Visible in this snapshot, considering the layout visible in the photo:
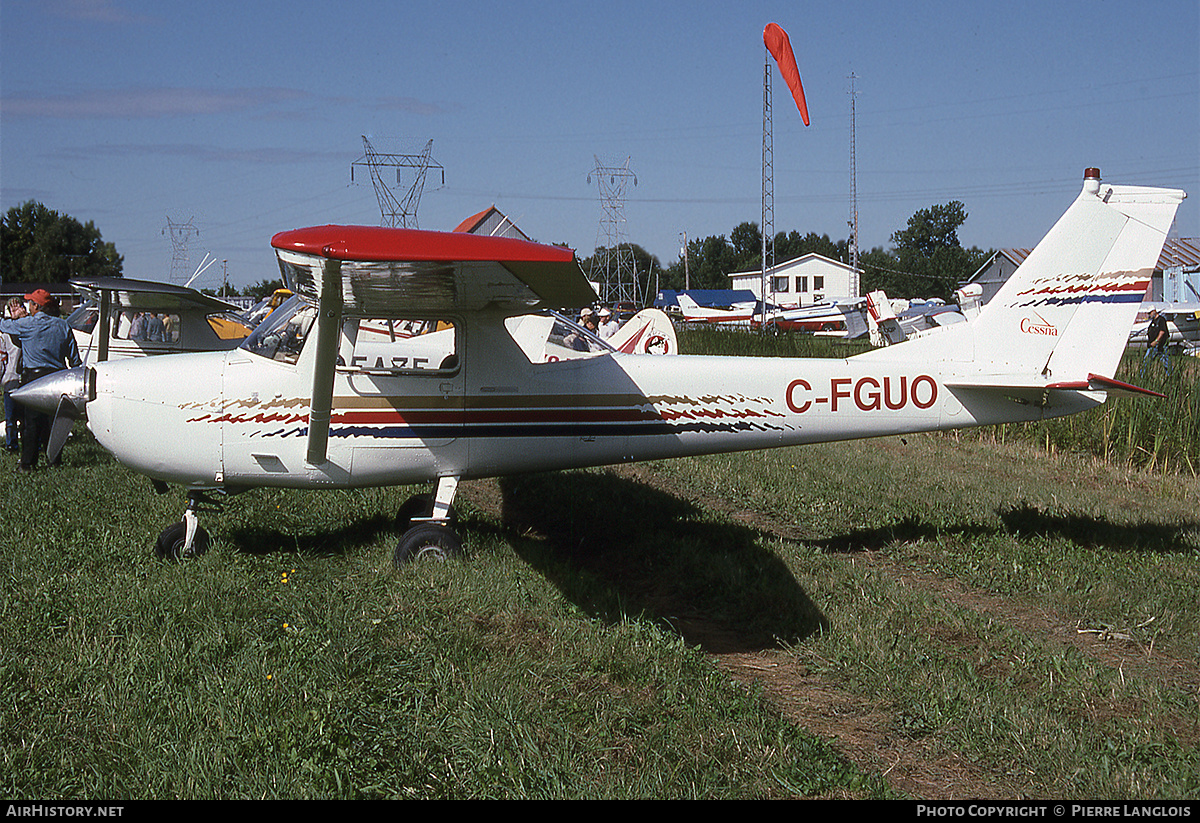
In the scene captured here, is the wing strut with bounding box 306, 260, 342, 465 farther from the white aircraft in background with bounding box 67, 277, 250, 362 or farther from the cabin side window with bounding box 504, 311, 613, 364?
the white aircraft in background with bounding box 67, 277, 250, 362

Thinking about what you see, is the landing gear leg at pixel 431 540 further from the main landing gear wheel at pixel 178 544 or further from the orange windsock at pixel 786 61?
the orange windsock at pixel 786 61

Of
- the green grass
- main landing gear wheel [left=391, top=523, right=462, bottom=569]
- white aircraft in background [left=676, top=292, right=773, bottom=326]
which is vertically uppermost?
white aircraft in background [left=676, top=292, right=773, bottom=326]

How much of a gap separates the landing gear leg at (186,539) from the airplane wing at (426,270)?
5.46ft

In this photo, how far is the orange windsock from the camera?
10.6 metres

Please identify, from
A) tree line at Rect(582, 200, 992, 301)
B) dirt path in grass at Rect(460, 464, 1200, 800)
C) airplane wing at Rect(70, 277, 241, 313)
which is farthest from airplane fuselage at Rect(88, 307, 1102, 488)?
tree line at Rect(582, 200, 992, 301)

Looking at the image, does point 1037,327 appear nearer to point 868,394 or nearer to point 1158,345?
point 868,394

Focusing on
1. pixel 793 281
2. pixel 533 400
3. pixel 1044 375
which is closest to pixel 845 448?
pixel 1044 375

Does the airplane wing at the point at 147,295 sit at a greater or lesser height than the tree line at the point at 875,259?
lesser

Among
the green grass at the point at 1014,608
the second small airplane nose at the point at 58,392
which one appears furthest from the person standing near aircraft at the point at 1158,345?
the second small airplane nose at the point at 58,392

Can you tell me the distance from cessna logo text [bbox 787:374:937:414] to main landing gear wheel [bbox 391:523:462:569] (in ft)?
8.59

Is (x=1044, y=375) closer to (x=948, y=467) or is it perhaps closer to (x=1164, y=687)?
(x=1164, y=687)

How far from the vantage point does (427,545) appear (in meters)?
5.79

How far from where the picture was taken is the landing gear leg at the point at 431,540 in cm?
575

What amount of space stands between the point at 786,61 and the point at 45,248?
64776 mm
